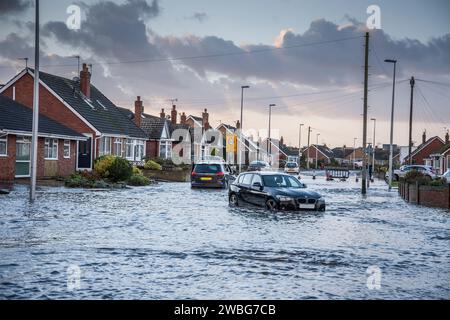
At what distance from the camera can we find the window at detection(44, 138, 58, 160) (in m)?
37.9

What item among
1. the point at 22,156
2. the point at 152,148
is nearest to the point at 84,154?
the point at 22,156

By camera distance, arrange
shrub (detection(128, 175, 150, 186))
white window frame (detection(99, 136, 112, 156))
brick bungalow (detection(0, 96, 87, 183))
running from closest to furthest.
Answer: brick bungalow (detection(0, 96, 87, 183)) → shrub (detection(128, 175, 150, 186)) → white window frame (detection(99, 136, 112, 156))

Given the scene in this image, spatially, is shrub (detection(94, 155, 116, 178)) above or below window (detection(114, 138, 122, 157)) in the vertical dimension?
below

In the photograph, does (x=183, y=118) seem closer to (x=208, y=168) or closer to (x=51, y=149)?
(x=51, y=149)

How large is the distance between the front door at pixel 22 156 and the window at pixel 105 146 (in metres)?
14.0

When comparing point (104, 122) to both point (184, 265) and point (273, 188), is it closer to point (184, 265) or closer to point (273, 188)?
point (273, 188)

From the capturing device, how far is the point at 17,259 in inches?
388

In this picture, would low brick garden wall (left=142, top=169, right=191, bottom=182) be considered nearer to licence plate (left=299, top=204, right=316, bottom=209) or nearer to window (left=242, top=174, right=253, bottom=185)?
window (left=242, top=174, right=253, bottom=185)

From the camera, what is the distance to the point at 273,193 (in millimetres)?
19688

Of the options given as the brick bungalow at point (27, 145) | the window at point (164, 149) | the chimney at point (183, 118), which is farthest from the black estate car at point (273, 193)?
the chimney at point (183, 118)

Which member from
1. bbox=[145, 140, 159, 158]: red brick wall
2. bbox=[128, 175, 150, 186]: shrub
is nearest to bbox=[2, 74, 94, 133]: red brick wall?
bbox=[128, 175, 150, 186]: shrub
